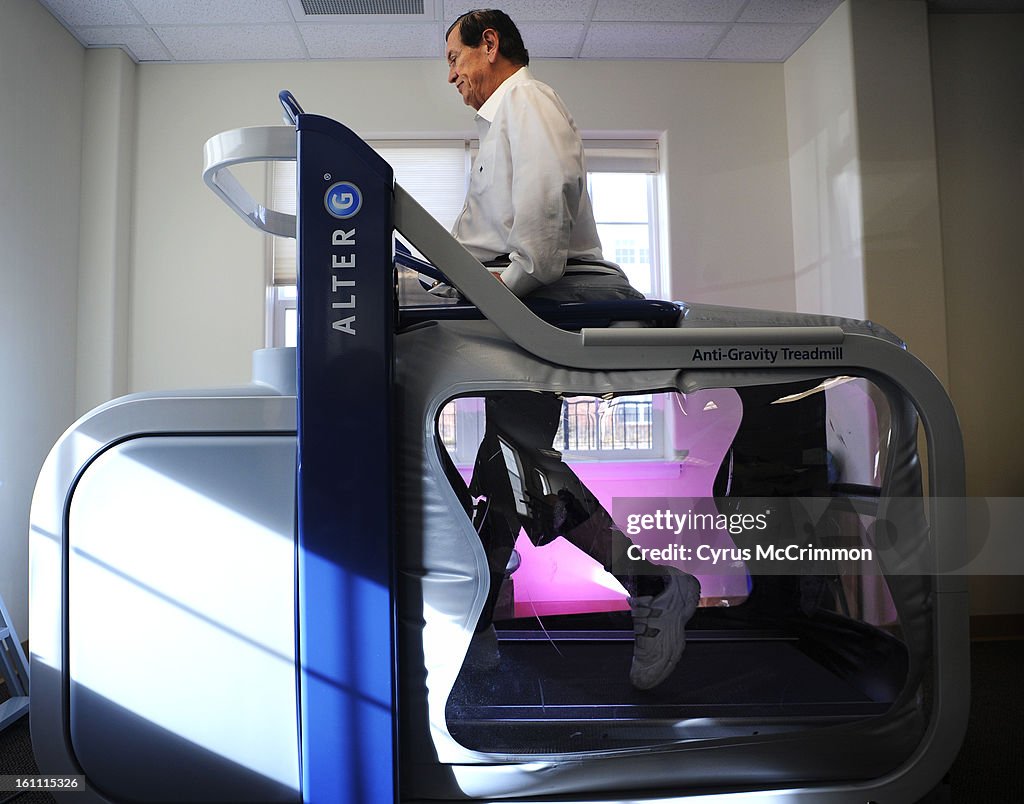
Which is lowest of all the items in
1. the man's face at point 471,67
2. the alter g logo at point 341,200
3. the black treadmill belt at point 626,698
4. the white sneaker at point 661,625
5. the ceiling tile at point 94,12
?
the black treadmill belt at point 626,698

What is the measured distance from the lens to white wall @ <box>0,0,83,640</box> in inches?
102

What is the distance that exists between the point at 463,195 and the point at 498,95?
183 cm

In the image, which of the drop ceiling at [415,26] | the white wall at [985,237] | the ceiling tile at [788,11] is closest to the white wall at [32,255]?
the drop ceiling at [415,26]

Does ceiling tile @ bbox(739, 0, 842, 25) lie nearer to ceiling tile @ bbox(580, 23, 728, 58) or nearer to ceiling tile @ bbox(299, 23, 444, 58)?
ceiling tile @ bbox(580, 23, 728, 58)

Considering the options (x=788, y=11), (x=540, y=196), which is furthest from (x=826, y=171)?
(x=540, y=196)

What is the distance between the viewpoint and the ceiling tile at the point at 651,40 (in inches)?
125

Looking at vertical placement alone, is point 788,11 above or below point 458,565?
above

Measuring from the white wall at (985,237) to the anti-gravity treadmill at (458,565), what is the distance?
2154 mm

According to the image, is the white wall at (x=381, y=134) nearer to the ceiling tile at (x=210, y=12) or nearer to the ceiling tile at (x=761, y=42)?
the ceiling tile at (x=761, y=42)

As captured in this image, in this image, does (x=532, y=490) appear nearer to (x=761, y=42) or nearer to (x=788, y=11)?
(x=788, y=11)

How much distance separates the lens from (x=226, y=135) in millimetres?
1172

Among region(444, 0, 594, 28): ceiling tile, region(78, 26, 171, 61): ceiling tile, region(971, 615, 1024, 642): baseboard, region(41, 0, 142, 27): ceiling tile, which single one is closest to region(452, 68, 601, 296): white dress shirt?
region(444, 0, 594, 28): ceiling tile

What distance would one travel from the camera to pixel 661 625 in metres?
1.24

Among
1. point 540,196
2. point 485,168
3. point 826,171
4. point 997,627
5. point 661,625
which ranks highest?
point 826,171
